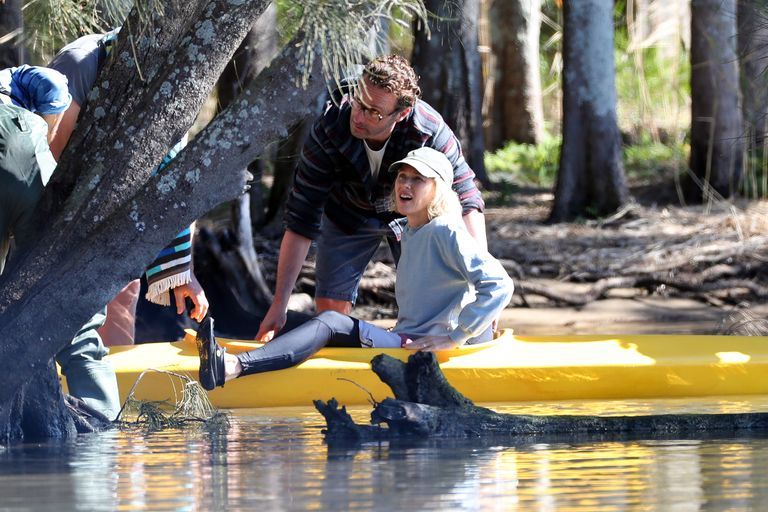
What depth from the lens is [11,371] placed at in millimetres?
4465

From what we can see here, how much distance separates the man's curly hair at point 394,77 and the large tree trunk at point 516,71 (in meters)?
11.3

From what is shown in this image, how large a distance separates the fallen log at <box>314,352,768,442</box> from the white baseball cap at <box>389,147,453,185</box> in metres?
0.85

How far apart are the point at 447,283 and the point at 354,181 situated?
0.72 m

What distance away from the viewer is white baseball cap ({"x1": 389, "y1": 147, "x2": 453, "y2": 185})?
517 cm

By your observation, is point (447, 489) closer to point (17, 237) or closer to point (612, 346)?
point (17, 237)

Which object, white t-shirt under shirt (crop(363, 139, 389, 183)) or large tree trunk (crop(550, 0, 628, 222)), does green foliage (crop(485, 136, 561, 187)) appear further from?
white t-shirt under shirt (crop(363, 139, 389, 183))

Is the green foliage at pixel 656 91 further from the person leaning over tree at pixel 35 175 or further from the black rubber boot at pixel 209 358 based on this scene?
the person leaning over tree at pixel 35 175

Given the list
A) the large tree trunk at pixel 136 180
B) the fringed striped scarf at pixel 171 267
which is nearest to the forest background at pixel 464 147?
the large tree trunk at pixel 136 180

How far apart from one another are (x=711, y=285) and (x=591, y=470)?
5828mm

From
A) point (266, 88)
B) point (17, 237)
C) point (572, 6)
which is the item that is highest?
point (572, 6)

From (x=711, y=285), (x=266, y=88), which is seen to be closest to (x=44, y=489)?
(x=266, y=88)

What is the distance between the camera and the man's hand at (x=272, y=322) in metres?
5.73

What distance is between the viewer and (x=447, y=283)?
5297mm

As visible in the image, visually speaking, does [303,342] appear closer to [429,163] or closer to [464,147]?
[429,163]
